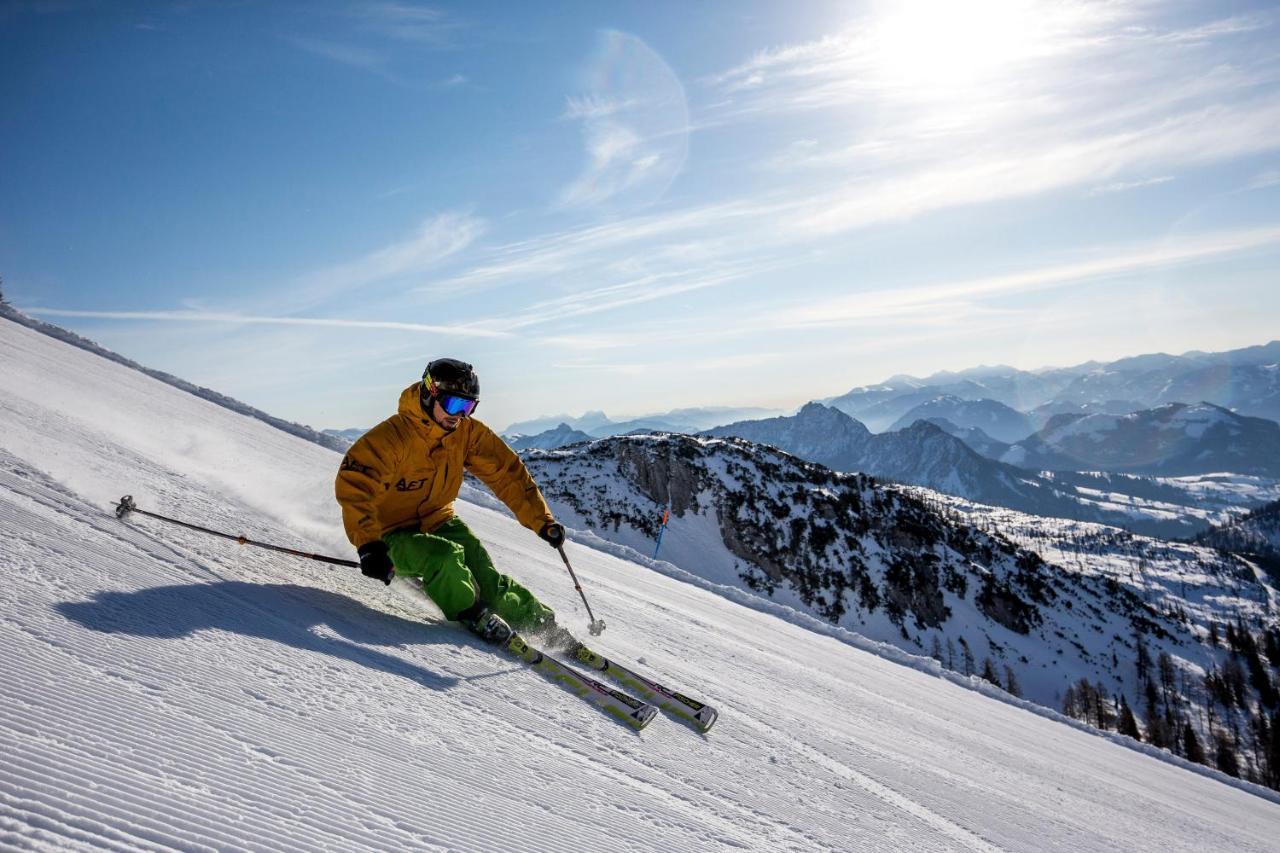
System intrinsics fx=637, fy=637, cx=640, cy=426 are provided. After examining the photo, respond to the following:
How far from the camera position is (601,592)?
9875 millimetres

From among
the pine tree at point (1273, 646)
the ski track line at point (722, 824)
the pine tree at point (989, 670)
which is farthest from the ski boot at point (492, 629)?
the pine tree at point (1273, 646)

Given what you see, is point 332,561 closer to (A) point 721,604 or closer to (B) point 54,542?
(B) point 54,542

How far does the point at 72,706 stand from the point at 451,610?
10.1 feet

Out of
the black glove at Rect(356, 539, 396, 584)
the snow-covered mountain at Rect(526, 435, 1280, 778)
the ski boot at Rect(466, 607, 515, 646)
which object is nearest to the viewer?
the black glove at Rect(356, 539, 396, 584)

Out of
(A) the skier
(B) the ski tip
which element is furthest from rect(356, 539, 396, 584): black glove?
(B) the ski tip

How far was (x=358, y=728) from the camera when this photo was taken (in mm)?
3352

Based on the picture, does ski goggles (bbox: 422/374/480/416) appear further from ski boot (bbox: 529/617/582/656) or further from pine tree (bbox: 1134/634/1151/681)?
pine tree (bbox: 1134/634/1151/681)

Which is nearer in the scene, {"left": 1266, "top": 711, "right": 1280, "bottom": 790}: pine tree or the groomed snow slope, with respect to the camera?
the groomed snow slope

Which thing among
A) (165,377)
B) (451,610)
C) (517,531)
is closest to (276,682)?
(451,610)

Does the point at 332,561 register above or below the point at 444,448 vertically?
below

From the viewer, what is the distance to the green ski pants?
5.51 metres

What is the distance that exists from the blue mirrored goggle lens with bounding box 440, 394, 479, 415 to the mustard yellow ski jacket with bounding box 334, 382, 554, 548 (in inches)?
7.8

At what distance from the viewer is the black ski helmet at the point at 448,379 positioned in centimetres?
591

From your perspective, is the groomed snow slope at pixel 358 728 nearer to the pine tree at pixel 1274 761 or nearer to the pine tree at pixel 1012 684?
the pine tree at pixel 1274 761
